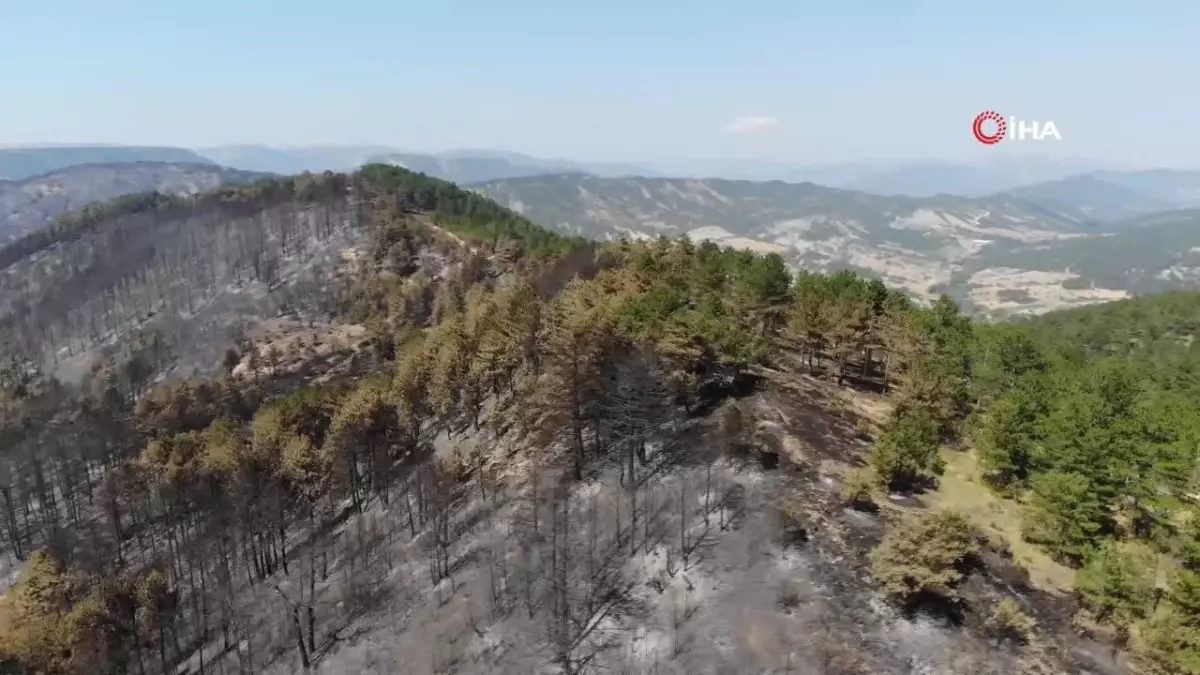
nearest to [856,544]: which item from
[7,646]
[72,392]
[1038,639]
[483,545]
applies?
[1038,639]

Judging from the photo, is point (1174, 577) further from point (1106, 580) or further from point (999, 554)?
point (999, 554)

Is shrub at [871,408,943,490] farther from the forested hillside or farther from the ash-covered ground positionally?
the ash-covered ground

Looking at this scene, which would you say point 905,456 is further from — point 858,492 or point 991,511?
point 991,511

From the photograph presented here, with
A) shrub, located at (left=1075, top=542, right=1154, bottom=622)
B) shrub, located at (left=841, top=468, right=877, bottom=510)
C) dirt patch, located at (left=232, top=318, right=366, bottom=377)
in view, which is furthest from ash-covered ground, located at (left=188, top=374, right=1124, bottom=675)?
dirt patch, located at (left=232, top=318, right=366, bottom=377)

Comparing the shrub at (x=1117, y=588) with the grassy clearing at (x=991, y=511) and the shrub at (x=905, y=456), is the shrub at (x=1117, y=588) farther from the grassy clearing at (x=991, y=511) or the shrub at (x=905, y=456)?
the shrub at (x=905, y=456)

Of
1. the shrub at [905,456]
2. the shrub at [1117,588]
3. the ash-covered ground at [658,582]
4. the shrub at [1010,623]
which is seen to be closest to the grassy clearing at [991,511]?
the shrub at [905,456]

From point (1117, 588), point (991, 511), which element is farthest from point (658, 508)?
point (1117, 588)
